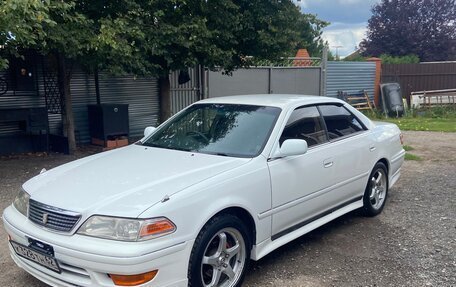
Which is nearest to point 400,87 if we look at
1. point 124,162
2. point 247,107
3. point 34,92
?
point 34,92

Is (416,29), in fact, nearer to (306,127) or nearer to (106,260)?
(306,127)

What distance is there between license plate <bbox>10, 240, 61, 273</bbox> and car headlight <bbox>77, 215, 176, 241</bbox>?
327 millimetres

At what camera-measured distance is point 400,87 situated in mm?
18141

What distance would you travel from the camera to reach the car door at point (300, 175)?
153 inches

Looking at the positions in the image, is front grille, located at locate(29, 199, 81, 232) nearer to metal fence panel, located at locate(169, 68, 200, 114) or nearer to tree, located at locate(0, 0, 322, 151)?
tree, located at locate(0, 0, 322, 151)

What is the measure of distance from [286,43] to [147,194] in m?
6.72

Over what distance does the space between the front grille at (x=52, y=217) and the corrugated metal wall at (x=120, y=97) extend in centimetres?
724

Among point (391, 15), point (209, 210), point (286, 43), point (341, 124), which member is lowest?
point (209, 210)

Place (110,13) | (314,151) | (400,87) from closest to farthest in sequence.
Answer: (314,151), (110,13), (400,87)

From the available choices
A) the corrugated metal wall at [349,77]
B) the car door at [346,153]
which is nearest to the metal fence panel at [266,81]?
the corrugated metal wall at [349,77]

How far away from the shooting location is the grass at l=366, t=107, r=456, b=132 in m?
13.8

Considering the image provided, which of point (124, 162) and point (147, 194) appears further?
point (124, 162)

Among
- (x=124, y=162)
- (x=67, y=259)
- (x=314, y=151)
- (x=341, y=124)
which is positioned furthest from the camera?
(x=341, y=124)

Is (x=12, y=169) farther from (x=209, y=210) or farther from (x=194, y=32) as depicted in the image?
(x=209, y=210)
